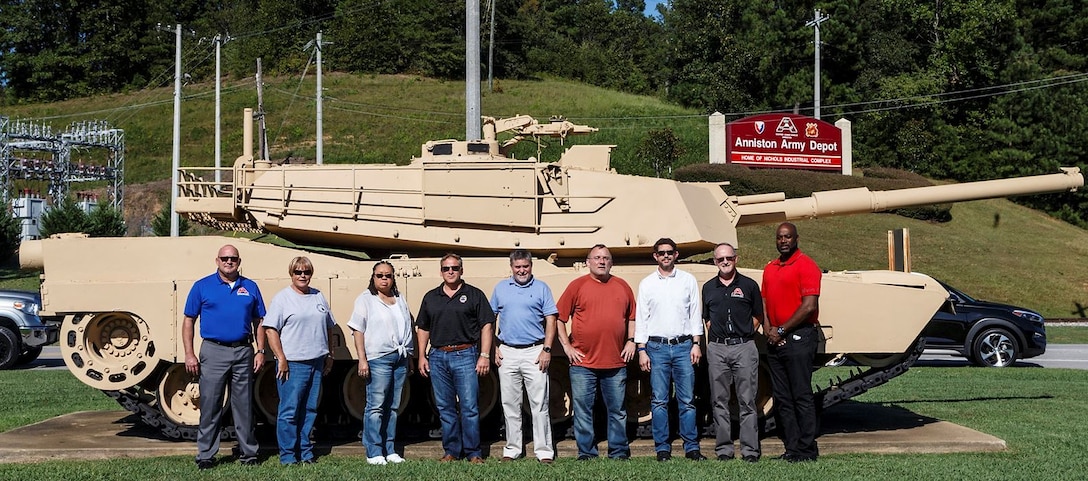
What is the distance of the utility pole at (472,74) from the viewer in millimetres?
15586

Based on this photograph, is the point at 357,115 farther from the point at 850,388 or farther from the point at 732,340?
the point at 732,340

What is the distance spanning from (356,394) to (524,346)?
8.10ft

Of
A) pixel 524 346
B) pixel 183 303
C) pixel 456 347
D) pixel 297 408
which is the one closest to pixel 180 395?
pixel 183 303

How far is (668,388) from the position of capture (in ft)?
31.5

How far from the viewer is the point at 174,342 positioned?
1055 cm

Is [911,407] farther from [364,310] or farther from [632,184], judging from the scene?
[364,310]

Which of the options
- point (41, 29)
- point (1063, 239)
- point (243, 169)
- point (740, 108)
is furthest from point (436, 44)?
point (243, 169)

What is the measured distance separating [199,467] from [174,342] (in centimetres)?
175

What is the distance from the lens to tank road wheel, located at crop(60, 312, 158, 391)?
10.5m

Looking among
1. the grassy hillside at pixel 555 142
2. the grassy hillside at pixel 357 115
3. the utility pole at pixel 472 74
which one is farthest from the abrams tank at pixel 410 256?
the grassy hillside at pixel 357 115

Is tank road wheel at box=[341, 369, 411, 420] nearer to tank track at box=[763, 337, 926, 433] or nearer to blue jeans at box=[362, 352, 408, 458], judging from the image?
blue jeans at box=[362, 352, 408, 458]

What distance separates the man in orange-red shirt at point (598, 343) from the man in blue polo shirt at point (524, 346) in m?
0.22

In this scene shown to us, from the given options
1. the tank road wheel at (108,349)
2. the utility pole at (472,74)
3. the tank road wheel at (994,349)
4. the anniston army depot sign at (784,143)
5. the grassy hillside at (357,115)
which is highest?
the grassy hillside at (357,115)

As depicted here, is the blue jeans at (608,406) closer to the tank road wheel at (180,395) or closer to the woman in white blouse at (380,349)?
the woman in white blouse at (380,349)
